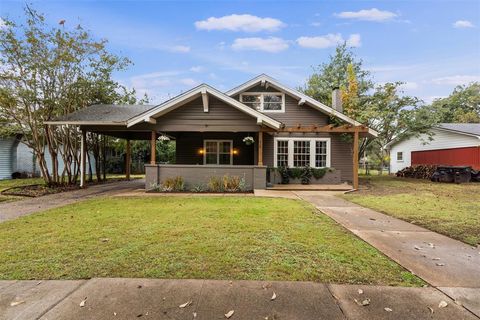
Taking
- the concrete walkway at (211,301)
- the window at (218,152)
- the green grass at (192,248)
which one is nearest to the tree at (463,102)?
the window at (218,152)

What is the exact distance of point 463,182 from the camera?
15.7 meters

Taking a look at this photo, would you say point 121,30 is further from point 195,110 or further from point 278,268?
point 278,268

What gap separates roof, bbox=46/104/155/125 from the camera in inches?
446

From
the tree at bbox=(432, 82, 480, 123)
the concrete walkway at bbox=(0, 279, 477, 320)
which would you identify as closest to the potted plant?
the concrete walkway at bbox=(0, 279, 477, 320)

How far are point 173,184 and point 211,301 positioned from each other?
9042 millimetres

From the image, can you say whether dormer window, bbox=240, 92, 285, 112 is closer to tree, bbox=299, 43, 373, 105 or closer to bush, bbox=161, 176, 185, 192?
bush, bbox=161, 176, 185, 192

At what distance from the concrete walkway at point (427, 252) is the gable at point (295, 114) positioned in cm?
883

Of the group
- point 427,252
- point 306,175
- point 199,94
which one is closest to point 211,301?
point 427,252

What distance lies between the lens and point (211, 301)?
99.8 inches

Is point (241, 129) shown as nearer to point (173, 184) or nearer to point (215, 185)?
point (215, 185)

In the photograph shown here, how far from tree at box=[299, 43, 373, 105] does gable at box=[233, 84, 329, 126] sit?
10.4 metres

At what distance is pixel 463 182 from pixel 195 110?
1621 cm

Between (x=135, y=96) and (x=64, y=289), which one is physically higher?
(x=135, y=96)

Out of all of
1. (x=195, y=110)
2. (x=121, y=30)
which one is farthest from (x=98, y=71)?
(x=195, y=110)
